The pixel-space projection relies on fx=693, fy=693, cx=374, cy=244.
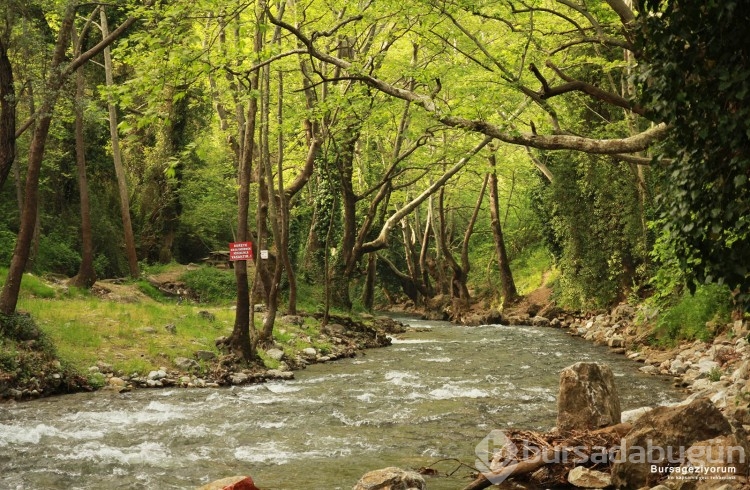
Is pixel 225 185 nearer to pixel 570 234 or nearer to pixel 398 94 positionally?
pixel 570 234

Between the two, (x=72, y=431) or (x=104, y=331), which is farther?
(x=104, y=331)

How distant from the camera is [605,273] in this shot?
79.9 ft

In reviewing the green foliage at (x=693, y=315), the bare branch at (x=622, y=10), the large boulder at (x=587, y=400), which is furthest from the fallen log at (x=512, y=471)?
the green foliage at (x=693, y=315)

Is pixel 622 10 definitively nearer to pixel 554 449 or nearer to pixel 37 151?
pixel 554 449

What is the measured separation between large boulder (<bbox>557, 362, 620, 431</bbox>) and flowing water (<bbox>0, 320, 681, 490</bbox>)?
4.04 ft

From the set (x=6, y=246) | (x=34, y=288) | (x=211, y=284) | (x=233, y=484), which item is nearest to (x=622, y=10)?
(x=233, y=484)

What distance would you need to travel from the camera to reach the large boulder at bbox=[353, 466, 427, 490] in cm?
598

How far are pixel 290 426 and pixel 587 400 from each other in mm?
4029

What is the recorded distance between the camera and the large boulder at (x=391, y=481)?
598 centimetres

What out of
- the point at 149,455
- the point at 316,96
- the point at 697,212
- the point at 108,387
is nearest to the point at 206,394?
the point at 108,387

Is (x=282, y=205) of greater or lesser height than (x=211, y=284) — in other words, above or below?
above

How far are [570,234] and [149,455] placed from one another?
67.8 feet

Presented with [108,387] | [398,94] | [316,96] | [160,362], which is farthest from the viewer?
[316,96]

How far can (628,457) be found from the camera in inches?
249
